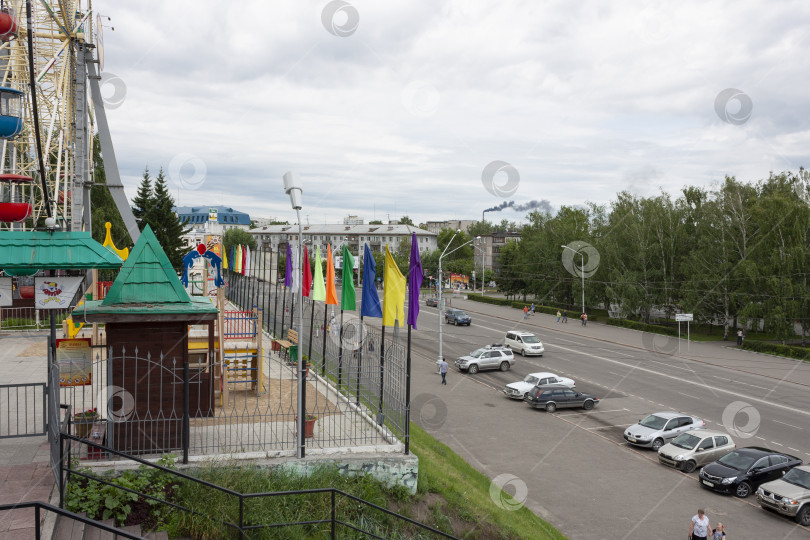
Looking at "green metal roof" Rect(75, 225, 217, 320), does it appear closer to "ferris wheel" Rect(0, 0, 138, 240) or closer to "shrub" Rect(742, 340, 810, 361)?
"ferris wheel" Rect(0, 0, 138, 240)

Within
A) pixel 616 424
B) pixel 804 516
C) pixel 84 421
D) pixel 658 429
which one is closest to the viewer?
pixel 84 421

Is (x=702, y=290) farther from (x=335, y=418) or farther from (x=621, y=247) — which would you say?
(x=335, y=418)

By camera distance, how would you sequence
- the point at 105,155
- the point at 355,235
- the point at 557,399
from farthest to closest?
the point at 355,235 < the point at 105,155 < the point at 557,399

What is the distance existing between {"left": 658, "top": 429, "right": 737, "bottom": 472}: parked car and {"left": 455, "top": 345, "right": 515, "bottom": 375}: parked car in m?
14.0

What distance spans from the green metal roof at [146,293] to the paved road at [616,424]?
31.3ft

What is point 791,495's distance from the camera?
1475 cm

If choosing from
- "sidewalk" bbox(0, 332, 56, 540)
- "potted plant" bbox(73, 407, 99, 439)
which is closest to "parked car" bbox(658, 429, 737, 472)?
"potted plant" bbox(73, 407, 99, 439)

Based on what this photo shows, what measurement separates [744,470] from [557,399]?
27.9ft

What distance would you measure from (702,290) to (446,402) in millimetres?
31093

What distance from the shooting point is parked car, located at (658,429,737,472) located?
18062 mm

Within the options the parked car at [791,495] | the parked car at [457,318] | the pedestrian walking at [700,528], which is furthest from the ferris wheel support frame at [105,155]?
the parked car at [457,318]

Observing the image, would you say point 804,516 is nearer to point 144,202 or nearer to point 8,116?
point 8,116

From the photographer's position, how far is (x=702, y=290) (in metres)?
47.3

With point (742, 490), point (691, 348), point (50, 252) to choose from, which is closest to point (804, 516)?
point (742, 490)
